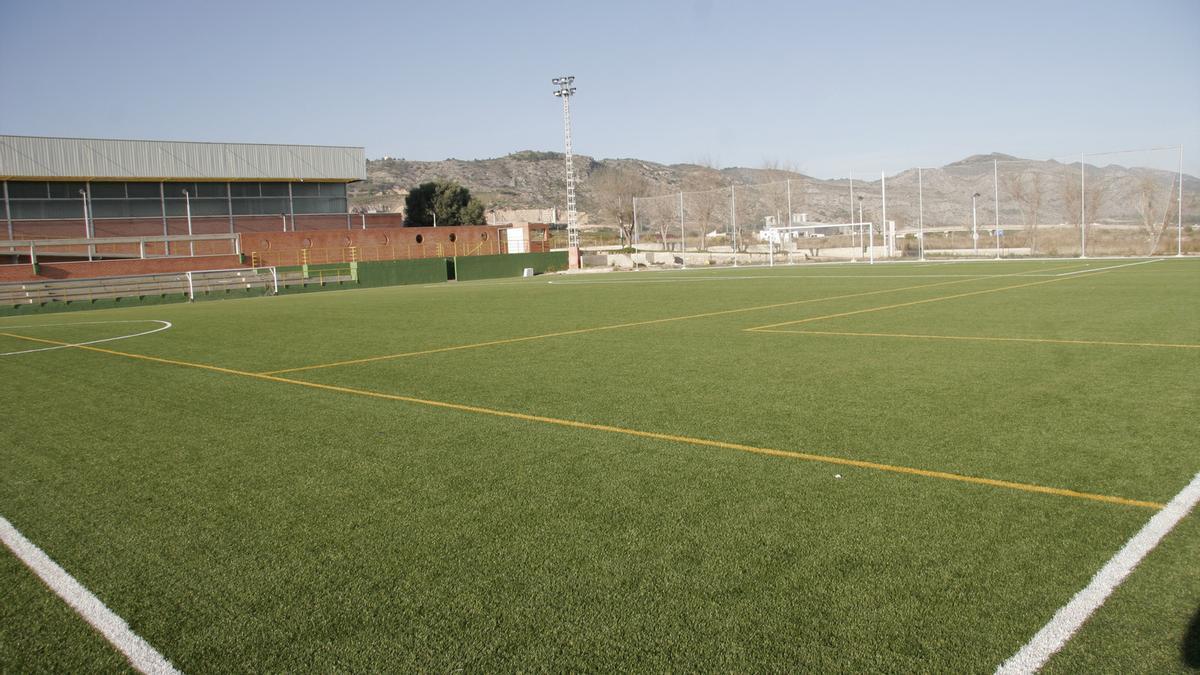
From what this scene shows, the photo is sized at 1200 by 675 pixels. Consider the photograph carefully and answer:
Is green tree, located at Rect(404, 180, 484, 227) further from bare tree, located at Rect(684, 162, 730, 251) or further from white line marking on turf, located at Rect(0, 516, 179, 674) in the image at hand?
white line marking on turf, located at Rect(0, 516, 179, 674)

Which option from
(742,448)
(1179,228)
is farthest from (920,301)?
(1179,228)

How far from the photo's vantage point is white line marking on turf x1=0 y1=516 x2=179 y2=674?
3.12 metres

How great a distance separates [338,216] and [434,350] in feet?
193

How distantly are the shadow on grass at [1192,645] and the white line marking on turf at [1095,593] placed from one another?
294 millimetres

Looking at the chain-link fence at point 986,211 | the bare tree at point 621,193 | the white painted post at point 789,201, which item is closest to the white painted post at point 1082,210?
the chain-link fence at point 986,211

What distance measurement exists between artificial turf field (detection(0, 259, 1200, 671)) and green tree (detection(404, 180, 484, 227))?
76.1 meters

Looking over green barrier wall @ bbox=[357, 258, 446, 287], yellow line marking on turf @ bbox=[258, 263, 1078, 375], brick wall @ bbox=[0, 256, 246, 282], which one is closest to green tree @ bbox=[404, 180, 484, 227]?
brick wall @ bbox=[0, 256, 246, 282]

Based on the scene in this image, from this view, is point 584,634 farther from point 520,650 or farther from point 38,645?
point 38,645

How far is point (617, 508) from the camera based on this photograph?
463 cm

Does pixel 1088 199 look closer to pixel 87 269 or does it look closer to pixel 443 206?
pixel 87 269

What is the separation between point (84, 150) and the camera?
57.8m

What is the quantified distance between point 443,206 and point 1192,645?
85.3m

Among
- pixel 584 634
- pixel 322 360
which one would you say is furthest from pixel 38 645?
pixel 322 360

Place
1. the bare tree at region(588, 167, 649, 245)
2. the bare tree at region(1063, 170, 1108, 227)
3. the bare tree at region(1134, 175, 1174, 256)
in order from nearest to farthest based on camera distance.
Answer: the bare tree at region(1134, 175, 1174, 256), the bare tree at region(1063, 170, 1108, 227), the bare tree at region(588, 167, 649, 245)
